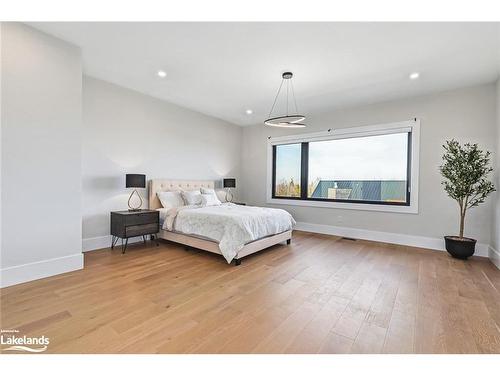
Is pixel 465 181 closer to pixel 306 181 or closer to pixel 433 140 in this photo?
pixel 433 140

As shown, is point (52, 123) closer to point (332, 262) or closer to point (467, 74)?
point (332, 262)

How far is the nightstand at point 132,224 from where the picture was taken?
371 centimetres

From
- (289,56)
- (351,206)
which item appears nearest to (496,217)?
(351,206)

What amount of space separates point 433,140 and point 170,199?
16.5 feet

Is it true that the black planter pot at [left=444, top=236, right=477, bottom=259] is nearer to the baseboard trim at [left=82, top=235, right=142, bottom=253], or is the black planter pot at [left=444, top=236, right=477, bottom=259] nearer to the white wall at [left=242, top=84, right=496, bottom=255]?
the white wall at [left=242, top=84, right=496, bottom=255]

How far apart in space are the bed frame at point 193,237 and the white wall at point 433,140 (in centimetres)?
197

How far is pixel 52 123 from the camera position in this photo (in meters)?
2.78

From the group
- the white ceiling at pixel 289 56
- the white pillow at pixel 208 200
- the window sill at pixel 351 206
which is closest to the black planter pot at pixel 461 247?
the window sill at pixel 351 206

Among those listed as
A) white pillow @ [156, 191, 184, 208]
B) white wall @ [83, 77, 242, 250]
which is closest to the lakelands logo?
white wall @ [83, 77, 242, 250]

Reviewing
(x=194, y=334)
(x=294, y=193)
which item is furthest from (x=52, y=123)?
(x=294, y=193)

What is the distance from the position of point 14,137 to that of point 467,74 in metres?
6.00

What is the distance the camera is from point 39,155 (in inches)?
105
